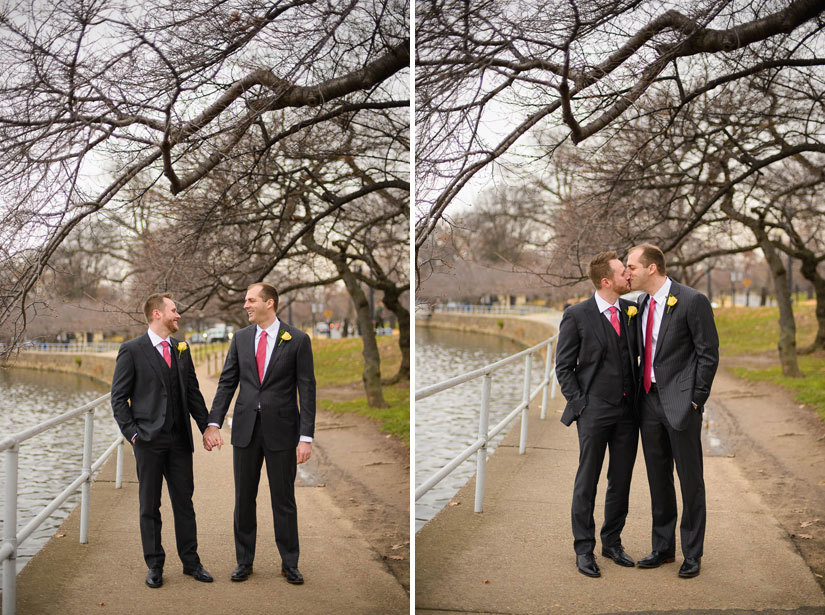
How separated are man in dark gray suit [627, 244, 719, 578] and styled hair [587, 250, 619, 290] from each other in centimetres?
9

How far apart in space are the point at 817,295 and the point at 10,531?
393cm

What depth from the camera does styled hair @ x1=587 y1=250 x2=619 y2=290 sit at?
3.36 m

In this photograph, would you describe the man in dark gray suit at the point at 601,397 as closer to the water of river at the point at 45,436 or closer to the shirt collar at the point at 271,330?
the shirt collar at the point at 271,330

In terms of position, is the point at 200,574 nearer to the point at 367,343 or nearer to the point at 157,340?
the point at 157,340

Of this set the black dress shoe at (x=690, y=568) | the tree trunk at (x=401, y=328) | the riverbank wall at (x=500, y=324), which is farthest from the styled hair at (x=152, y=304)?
the black dress shoe at (x=690, y=568)

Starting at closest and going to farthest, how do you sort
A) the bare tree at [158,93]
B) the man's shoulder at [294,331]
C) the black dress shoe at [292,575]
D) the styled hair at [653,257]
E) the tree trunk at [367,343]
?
the styled hair at [653,257], the bare tree at [158,93], the man's shoulder at [294,331], the black dress shoe at [292,575], the tree trunk at [367,343]

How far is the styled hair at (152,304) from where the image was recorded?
3.29 meters

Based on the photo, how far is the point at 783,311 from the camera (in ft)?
13.7

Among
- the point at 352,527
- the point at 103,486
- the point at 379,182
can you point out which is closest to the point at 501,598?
the point at 352,527

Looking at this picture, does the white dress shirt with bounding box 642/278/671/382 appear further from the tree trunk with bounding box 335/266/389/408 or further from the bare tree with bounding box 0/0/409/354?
the bare tree with bounding box 0/0/409/354

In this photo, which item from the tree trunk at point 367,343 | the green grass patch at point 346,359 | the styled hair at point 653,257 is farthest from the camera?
the tree trunk at point 367,343

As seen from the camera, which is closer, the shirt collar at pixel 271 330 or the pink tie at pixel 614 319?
the pink tie at pixel 614 319

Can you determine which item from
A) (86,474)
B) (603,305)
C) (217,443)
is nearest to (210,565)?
(217,443)

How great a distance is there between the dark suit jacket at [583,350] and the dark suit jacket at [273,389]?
3.66 feet
